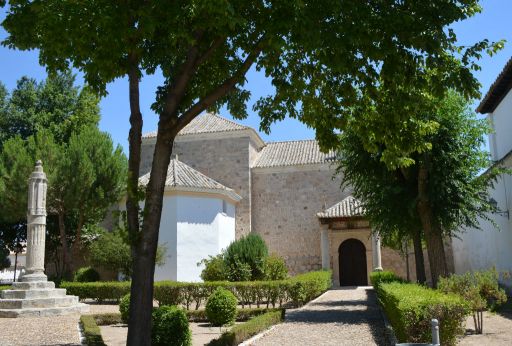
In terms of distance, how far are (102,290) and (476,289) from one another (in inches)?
604

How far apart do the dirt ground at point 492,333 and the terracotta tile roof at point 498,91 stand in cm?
834

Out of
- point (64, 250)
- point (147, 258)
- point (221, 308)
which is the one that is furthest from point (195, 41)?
point (64, 250)

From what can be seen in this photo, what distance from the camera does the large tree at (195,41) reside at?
677 centimetres

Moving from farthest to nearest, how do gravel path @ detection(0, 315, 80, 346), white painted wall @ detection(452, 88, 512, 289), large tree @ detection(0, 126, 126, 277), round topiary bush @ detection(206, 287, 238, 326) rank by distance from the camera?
large tree @ detection(0, 126, 126, 277) < white painted wall @ detection(452, 88, 512, 289) < round topiary bush @ detection(206, 287, 238, 326) < gravel path @ detection(0, 315, 80, 346)

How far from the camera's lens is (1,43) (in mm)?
7957

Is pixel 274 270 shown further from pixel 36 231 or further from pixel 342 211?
pixel 36 231

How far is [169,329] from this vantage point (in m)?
8.20

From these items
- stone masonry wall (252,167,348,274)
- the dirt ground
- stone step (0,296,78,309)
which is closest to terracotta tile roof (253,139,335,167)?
stone masonry wall (252,167,348,274)

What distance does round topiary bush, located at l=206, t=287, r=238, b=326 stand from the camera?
12.5m

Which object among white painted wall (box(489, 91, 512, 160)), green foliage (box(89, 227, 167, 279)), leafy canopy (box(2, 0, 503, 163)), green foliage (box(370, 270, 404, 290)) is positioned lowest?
green foliage (box(370, 270, 404, 290))

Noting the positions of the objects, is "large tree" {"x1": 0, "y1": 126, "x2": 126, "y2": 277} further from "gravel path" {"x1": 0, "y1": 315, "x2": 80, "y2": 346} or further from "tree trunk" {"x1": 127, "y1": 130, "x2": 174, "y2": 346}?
"tree trunk" {"x1": 127, "y1": 130, "x2": 174, "y2": 346}

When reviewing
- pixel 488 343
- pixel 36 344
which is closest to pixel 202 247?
pixel 36 344

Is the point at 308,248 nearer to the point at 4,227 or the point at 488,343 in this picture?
the point at 4,227

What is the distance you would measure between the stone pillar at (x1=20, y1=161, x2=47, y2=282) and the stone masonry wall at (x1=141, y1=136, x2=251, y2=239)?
14.4 meters
